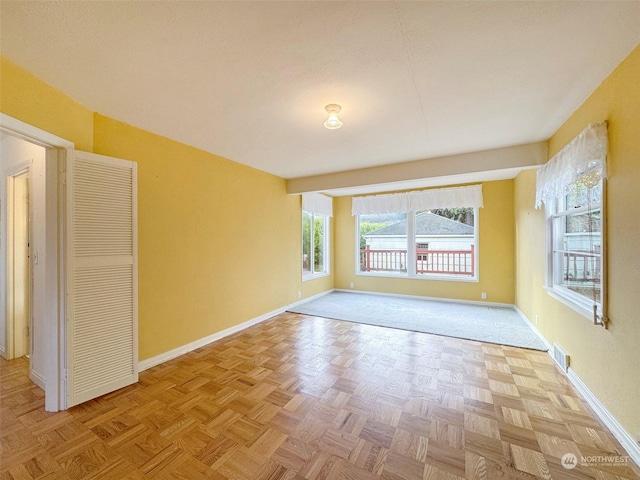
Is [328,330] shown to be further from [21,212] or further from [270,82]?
[21,212]

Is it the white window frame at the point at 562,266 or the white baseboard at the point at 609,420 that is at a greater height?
the white window frame at the point at 562,266

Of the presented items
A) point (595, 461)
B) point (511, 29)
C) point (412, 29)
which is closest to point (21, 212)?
point (412, 29)

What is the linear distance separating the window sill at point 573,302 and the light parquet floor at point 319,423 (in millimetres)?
658

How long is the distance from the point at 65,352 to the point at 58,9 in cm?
217

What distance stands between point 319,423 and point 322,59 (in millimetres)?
2394

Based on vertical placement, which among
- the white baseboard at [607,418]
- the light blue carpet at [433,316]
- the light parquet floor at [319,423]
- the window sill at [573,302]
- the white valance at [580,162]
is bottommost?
the light parquet floor at [319,423]

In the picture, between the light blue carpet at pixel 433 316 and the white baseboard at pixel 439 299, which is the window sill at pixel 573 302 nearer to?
the light blue carpet at pixel 433 316

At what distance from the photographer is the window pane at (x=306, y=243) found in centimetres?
537

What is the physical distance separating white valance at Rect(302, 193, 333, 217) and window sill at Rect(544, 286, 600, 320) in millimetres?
3857

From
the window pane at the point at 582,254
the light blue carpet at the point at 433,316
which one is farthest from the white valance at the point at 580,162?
the light blue carpet at the point at 433,316

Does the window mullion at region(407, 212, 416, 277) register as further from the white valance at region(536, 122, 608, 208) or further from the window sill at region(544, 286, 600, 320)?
the white valance at region(536, 122, 608, 208)

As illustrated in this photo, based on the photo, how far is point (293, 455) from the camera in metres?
1.54

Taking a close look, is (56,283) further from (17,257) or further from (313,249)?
(313,249)

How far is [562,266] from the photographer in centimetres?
279
